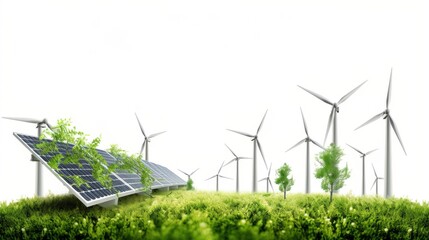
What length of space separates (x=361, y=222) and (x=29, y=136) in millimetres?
13850

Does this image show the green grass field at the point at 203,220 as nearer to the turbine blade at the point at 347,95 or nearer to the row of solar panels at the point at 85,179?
the row of solar panels at the point at 85,179

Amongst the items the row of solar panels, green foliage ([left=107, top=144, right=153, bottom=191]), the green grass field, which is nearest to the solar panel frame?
the row of solar panels

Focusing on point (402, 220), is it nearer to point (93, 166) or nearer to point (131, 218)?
point (131, 218)

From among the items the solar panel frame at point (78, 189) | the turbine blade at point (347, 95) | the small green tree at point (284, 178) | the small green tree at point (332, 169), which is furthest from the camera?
the turbine blade at point (347, 95)

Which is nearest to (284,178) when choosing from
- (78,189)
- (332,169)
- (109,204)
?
(332,169)

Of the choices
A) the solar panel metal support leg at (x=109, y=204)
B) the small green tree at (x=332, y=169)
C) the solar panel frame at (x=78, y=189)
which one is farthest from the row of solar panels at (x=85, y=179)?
the small green tree at (x=332, y=169)

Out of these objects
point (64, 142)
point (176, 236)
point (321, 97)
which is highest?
point (321, 97)

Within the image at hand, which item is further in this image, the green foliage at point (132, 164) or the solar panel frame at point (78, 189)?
the green foliage at point (132, 164)

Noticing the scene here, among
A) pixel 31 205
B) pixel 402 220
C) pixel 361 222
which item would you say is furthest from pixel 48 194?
pixel 402 220

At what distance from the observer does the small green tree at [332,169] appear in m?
22.4

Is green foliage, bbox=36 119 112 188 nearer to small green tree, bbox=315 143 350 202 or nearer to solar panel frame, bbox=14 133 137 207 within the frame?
solar panel frame, bbox=14 133 137 207

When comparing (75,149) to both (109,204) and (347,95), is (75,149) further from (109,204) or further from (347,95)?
(347,95)

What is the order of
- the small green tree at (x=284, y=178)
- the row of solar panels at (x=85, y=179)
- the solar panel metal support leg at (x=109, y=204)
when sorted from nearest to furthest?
the row of solar panels at (x=85, y=179)
the solar panel metal support leg at (x=109, y=204)
the small green tree at (x=284, y=178)

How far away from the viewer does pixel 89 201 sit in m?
15.1
